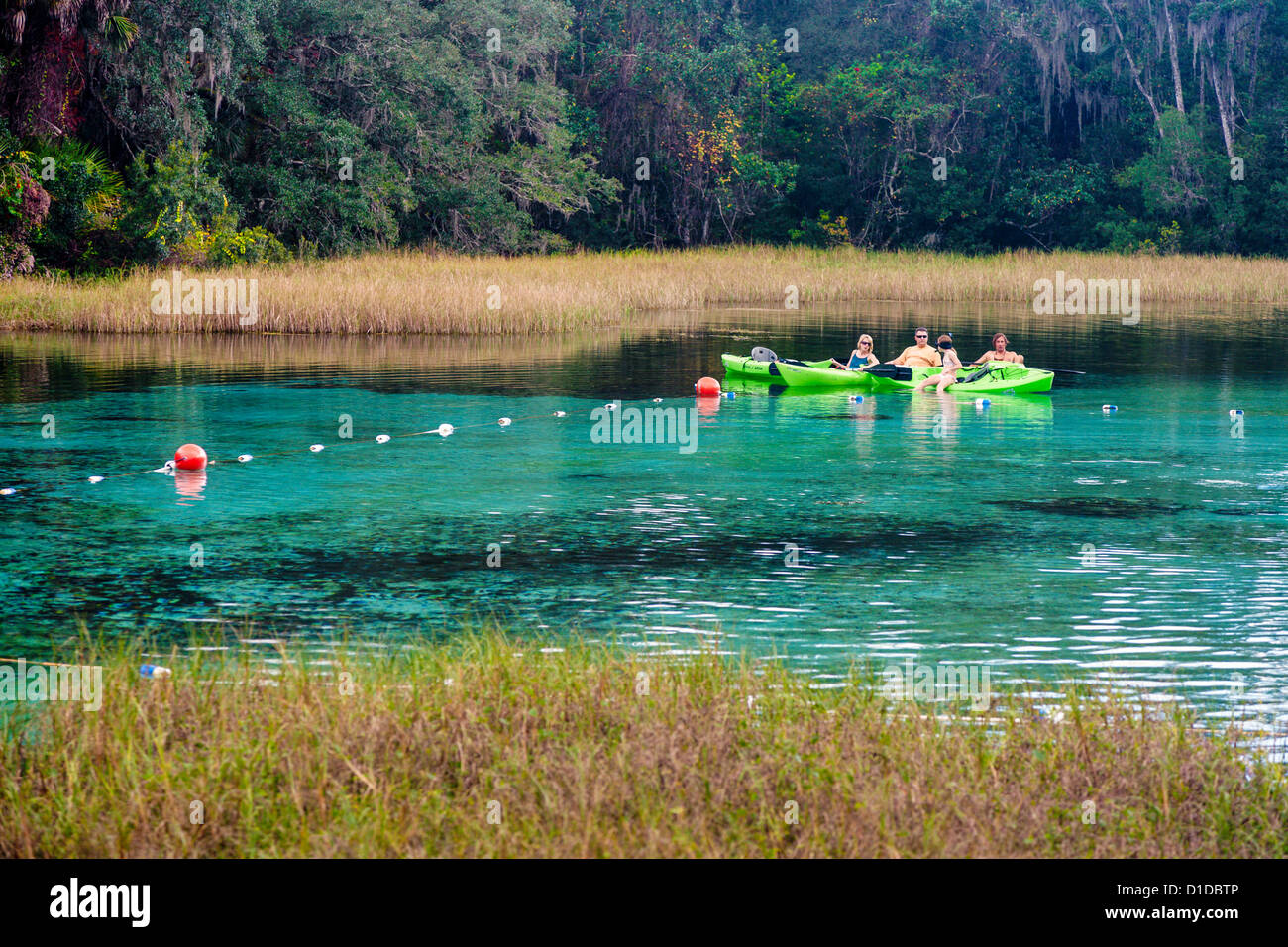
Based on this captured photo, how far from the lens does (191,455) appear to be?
49.0 ft

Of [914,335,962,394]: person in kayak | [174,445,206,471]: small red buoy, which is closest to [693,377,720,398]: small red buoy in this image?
[914,335,962,394]: person in kayak

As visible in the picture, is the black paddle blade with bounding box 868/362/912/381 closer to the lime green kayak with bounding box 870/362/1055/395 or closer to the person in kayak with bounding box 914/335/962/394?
the lime green kayak with bounding box 870/362/1055/395

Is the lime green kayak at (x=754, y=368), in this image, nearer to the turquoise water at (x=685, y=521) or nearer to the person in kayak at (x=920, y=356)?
the turquoise water at (x=685, y=521)

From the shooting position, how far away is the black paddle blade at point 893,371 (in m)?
22.3

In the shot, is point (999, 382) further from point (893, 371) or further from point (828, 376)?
point (828, 376)

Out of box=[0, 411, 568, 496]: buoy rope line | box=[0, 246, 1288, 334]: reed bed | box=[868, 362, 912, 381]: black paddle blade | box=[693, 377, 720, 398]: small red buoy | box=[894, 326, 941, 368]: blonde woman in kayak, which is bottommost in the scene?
box=[0, 411, 568, 496]: buoy rope line

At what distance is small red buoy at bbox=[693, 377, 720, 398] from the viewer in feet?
69.9

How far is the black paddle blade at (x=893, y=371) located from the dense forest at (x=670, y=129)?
19.2 m

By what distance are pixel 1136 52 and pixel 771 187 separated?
1388 centimetres

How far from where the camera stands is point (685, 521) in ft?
41.4

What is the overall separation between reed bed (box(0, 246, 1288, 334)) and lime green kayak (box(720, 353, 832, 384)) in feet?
25.2

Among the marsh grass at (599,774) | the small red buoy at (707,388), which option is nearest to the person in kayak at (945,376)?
the small red buoy at (707,388)
